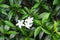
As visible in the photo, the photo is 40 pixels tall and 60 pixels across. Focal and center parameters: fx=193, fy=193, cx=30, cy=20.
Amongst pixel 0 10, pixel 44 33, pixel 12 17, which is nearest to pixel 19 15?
pixel 12 17

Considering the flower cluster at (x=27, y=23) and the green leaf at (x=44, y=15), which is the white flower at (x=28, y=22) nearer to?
the flower cluster at (x=27, y=23)

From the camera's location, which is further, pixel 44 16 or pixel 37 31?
pixel 44 16

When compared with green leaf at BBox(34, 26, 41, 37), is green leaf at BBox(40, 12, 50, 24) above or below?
above

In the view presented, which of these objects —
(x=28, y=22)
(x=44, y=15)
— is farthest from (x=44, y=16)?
(x=28, y=22)

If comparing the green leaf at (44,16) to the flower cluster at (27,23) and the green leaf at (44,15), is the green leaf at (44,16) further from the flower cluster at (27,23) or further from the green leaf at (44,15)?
the flower cluster at (27,23)

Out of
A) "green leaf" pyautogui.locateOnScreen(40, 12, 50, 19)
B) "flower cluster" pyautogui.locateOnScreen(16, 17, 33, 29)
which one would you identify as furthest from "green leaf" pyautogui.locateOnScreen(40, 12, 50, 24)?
"flower cluster" pyautogui.locateOnScreen(16, 17, 33, 29)

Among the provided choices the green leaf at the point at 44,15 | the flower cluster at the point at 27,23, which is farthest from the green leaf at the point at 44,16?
the flower cluster at the point at 27,23

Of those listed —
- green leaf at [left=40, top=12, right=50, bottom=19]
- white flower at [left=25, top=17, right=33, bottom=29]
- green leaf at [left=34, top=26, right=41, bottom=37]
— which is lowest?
green leaf at [left=34, top=26, right=41, bottom=37]

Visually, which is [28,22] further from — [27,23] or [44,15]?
[44,15]

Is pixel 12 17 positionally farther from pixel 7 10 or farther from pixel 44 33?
pixel 44 33

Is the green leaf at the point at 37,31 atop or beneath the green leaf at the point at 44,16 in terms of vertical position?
beneath

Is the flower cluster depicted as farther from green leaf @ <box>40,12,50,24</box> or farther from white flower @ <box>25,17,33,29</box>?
green leaf @ <box>40,12,50,24</box>

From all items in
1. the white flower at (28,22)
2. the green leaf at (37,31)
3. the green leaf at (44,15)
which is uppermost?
the green leaf at (44,15)
